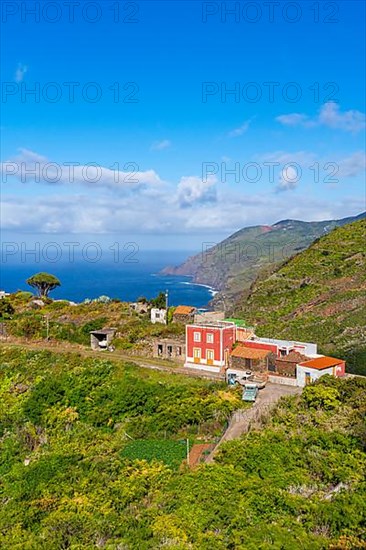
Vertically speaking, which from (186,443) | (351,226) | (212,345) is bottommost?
(186,443)

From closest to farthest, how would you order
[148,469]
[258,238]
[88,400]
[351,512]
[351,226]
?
[351,512] → [148,469] → [88,400] → [351,226] → [258,238]

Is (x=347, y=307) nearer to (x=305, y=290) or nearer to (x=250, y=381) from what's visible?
(x=305, y=290)

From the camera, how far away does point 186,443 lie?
70.9 ft

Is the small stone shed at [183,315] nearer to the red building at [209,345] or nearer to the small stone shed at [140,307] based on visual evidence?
the small stone shed at [140,307]

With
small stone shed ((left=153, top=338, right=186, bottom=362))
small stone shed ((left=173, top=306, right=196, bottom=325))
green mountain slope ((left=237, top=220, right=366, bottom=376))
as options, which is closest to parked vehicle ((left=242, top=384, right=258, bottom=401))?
small stone shed ((left=153, top=338, right=186, bottom=362))

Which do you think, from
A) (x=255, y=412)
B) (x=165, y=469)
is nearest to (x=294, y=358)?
(x=255, y=412)

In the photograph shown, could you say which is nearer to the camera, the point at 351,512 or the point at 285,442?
the point at 351,512

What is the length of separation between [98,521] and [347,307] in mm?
34312

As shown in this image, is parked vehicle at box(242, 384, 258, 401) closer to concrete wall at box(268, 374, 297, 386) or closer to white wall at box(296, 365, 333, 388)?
concrete wall at box(268, 374, 297, 386)

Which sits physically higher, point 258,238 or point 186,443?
point 258,238

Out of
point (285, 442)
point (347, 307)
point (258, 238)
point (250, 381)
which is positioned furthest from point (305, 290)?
point (258, 238)

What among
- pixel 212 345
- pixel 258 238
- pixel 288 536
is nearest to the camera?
pixel 288 536

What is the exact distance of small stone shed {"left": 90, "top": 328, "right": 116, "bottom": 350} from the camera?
35125 millimetres

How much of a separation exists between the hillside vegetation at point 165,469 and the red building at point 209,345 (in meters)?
2.29
